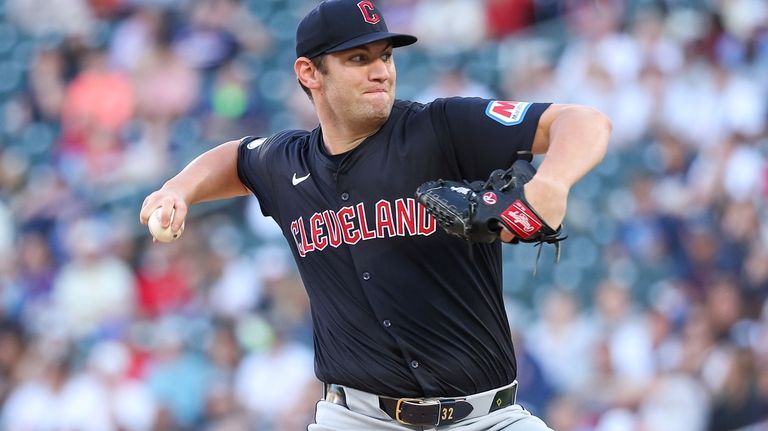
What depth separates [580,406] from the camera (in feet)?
25.8

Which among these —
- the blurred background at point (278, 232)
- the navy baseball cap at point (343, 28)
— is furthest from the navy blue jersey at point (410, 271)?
the blurred background at point (278, 232)

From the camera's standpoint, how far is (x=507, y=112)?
3453 millimetres

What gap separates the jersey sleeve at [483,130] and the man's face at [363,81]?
0.54ft

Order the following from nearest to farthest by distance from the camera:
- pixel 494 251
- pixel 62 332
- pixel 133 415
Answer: pixel 494 251 < pixel 133 415 < pixel 62 332

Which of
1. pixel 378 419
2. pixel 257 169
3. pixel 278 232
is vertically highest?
pixel 257 169

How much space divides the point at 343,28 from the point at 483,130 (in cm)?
57

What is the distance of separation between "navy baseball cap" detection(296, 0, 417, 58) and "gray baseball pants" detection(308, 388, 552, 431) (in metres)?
1.07

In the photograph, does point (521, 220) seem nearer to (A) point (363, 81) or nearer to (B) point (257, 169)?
(A) point (363, 81)

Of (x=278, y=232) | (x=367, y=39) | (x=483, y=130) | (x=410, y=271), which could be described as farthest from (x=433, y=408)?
(x=278, y=232)

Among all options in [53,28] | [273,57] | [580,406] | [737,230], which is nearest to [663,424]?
[580,406]

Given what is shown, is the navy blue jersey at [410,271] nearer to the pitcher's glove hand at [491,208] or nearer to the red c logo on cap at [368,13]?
the red c logo on cap at [368,13]

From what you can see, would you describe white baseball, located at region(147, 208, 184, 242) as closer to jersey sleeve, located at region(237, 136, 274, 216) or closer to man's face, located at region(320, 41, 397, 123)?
jersey sleeve, located at region(237, 136, 274, 216)

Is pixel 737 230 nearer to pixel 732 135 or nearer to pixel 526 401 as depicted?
pixel 732 135

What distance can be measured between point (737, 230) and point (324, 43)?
5120 mm
